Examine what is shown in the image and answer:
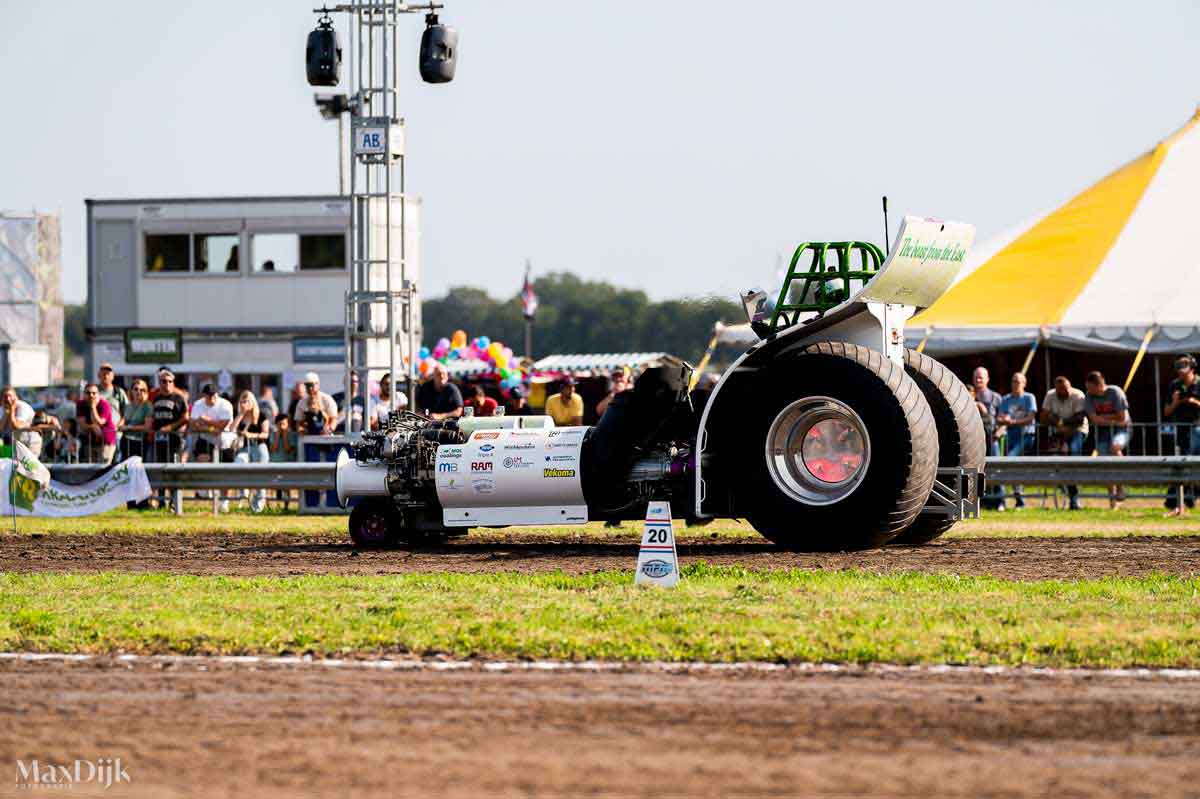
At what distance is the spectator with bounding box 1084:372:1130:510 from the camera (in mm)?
21547

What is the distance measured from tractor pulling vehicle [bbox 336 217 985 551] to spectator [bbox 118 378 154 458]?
847 centimetres

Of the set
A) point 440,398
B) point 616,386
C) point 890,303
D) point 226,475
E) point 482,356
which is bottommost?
point 226,475

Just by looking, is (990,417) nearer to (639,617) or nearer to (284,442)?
(284,442)

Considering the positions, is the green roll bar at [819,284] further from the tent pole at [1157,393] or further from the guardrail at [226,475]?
the tent pole at [1157,393]

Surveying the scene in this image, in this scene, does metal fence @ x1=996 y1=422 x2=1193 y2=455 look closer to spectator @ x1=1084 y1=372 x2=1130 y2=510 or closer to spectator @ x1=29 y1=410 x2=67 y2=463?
spectator @ x1=1084 y1=372 x2=1130 y2=510

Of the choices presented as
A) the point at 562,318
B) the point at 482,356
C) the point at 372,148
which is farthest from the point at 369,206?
the point at 562,318

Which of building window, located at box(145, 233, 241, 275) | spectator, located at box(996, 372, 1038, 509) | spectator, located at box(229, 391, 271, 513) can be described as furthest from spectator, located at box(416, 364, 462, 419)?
building window, located at box(145, 233, 241, 275)

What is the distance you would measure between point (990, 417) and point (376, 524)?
8.10 meters

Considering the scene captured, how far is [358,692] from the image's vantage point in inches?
288

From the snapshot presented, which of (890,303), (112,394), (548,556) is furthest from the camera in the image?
(112,394)

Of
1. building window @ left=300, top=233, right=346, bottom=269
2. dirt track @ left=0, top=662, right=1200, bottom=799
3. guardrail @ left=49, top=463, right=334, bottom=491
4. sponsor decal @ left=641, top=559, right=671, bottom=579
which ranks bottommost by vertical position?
dirt track @ left=0, top=662, right=1200, bottom=799

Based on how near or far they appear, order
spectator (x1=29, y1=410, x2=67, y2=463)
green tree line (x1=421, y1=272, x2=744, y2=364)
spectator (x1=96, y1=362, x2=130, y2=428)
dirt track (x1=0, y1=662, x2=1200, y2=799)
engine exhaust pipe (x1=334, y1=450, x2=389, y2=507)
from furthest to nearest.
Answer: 1. green tree line (x1=421, y1=272, x2=744, y2=364)
2. spectator (x1=96, y1=362, x2=130, y2=428)
3. spectator (x1=29, y1=410, x2=67, y2=463)
4. engine exhaust pipe (x1=334, y1=450, x2=389, y2=507)
5. dirt track (x1=0, y1=662, x2=1200, y2=799)

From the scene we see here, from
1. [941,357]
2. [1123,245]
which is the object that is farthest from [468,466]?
[1123,245]

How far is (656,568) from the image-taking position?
10961 millimetres
